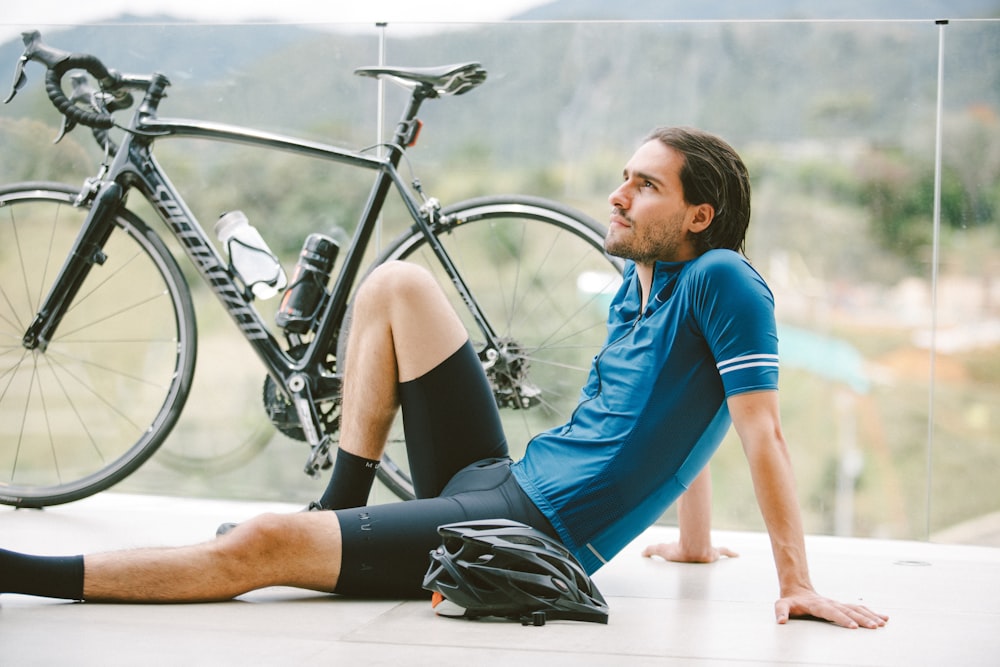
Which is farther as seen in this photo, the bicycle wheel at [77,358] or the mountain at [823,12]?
the bicycle wheel at [77,358]

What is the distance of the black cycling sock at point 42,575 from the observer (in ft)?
5.28

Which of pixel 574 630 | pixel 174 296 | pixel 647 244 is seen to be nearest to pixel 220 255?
pixel 174 296

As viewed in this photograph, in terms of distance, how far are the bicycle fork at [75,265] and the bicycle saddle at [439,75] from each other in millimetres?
691

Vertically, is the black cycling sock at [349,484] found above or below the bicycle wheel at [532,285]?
below

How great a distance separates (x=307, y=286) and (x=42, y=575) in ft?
3.51

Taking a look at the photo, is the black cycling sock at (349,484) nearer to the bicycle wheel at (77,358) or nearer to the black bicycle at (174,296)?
the black bicycle at (174,296)

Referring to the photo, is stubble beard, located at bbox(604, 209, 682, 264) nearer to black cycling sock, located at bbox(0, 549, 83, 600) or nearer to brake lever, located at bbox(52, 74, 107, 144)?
black cycling sock, located at bbox(0, 549, 83, 600)

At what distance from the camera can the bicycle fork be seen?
2566 mm

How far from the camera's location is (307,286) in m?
2.56

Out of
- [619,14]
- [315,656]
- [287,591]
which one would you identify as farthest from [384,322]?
[619,14]

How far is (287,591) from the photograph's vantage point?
1.89 m

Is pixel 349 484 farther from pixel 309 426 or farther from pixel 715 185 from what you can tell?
pixel 715 185

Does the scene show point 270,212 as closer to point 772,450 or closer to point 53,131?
point 53,131

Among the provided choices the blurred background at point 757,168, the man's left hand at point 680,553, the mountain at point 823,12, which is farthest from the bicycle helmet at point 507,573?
the mountain at point 823,12
